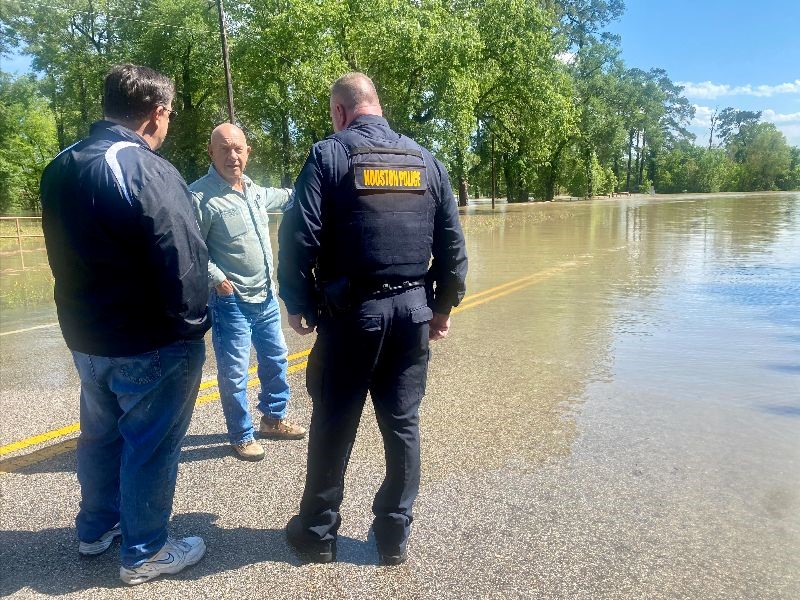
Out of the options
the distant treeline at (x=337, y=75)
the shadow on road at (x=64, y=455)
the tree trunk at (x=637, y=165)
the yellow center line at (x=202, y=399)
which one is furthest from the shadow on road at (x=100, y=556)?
the tree trunk at (x=637, y=165)

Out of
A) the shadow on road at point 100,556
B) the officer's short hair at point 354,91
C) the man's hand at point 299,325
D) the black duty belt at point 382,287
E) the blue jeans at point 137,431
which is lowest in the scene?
the shadow on road at point 100,556

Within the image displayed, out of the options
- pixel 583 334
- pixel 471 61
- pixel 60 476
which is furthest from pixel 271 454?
pixel 471 61

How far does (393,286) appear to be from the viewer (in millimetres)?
2830

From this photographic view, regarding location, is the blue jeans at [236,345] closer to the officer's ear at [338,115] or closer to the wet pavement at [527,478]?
the wet pavement at [527,478]

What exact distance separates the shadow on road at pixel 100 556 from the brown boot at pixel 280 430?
3.57 ft

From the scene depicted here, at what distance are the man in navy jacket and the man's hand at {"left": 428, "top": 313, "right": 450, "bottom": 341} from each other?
1.04 metres

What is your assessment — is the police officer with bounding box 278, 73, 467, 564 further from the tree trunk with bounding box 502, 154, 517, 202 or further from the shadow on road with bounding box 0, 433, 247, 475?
the tree trunk with bounding box 502, 154, 517, 202

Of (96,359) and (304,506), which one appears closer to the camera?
(96,359)

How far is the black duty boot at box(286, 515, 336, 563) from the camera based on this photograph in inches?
116

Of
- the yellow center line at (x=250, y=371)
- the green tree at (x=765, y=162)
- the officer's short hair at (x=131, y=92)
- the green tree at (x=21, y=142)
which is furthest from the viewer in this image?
the green tree at (x=765, y=162)

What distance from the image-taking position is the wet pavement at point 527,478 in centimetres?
280

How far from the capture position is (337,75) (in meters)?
28.7

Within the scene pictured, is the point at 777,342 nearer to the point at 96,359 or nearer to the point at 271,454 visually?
the point at 271,454

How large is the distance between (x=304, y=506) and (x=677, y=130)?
103785mm
